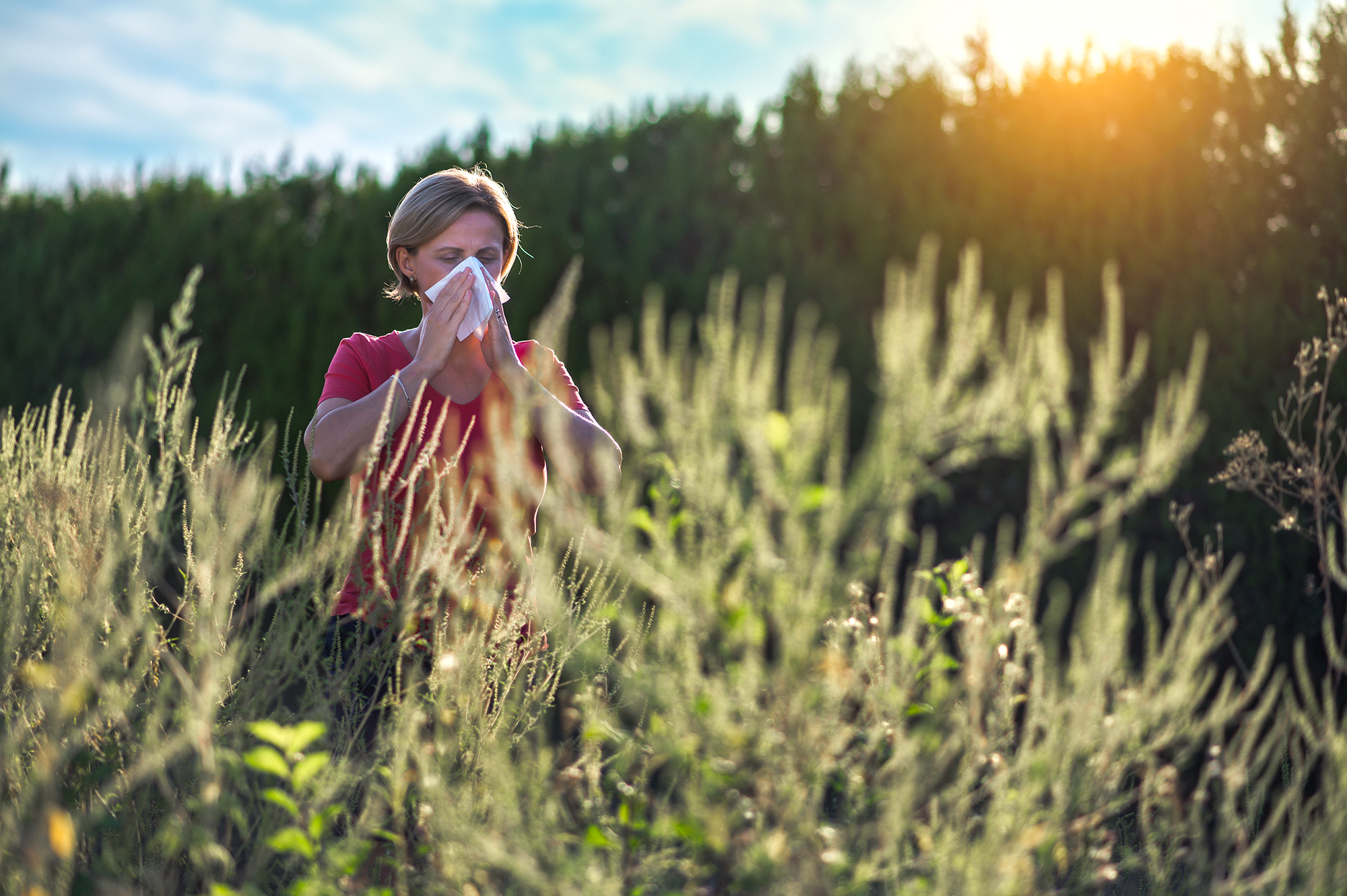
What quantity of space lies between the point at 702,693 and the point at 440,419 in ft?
2.93

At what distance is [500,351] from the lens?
2.49 m

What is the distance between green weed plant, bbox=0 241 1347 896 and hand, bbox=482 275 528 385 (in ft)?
1.47

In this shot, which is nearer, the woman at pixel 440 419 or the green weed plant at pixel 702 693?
the green weed plant at pixel 702 693

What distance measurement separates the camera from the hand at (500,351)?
249 cm

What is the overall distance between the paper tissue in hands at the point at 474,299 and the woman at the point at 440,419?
20mm

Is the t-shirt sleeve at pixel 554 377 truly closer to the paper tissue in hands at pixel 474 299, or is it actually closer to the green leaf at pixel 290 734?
the paper tissue in hands at pixel 474 299

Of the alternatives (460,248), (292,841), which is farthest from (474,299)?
(292,841)

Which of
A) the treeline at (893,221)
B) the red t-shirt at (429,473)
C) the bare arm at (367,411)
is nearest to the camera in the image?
the red t-shirt at (429,473)

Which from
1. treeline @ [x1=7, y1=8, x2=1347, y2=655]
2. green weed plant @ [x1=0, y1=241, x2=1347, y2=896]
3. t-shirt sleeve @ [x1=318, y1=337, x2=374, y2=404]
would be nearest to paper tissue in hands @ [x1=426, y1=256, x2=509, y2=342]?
t-shirt sleeve @ [x1=318, y1=337, x2=374, y2=404]

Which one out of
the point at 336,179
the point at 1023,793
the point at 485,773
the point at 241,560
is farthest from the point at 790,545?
the point at 336,179

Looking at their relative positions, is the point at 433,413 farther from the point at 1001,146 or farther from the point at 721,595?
the point at 1001,146

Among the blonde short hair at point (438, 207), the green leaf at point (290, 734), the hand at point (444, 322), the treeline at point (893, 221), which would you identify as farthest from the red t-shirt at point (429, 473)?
the treeline at point (893, 221)

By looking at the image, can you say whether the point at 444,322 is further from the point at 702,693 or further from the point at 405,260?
the point at 702,693

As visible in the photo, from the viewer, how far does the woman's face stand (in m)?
2.79
